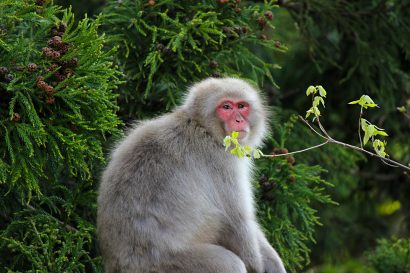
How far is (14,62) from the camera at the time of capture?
557 cm

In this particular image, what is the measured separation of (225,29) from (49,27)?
156cm

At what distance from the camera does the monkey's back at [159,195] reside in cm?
546

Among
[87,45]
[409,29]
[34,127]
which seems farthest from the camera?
[409,29]

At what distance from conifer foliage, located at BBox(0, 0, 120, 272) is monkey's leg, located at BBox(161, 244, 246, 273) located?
0.77m

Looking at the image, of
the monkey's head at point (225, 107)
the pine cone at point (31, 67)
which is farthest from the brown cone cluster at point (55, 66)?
the monkey's head at point (225, 107)

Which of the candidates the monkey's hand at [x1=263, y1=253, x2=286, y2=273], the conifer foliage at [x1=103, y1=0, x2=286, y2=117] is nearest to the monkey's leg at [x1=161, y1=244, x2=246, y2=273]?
the monkey's hand at [x1=263, y1=253, x2=286, y2=273]

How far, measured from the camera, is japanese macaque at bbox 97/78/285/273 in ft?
17.9

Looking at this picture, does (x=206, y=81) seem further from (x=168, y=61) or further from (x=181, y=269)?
(x=181, y=269)

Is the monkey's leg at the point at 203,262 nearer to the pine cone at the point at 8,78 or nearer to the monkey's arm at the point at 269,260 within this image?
the monkey's arm at the point at 269,260

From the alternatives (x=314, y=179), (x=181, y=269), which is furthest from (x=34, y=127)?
(x=314, y=179)

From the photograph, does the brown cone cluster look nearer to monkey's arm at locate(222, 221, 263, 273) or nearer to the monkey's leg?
the monkey's leg

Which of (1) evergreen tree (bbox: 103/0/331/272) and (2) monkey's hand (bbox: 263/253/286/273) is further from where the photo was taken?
(1) evergreen tree (bbox: 103/0/331/272)

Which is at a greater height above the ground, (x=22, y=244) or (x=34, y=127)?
A: (x=34, y=127)

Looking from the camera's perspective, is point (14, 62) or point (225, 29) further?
point (225, 29)
